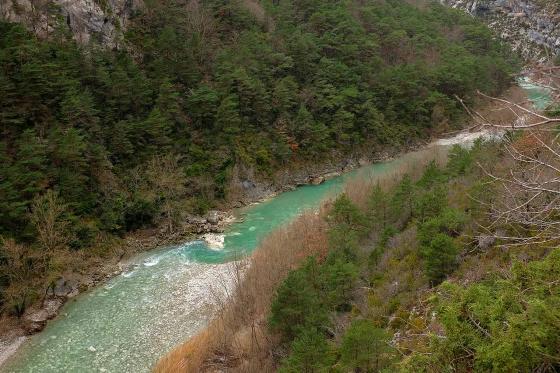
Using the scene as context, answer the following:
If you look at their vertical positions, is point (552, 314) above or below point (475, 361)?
above

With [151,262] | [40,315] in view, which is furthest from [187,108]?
[40,315]

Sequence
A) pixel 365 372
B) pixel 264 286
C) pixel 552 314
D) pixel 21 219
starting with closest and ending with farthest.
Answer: pixel 552 314
pixel 365 372
pixel 264 286
pixel 21 219

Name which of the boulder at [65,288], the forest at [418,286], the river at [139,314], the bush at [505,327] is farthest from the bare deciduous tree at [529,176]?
the boulder at [65,288]

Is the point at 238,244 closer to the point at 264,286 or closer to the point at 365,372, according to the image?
the point at 264,286

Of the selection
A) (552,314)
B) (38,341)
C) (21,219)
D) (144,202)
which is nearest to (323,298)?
(552,314)

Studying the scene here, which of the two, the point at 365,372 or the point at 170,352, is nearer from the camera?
the point at 365,372

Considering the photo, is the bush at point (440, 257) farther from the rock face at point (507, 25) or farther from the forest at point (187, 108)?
the rock face at point (507, 25)
